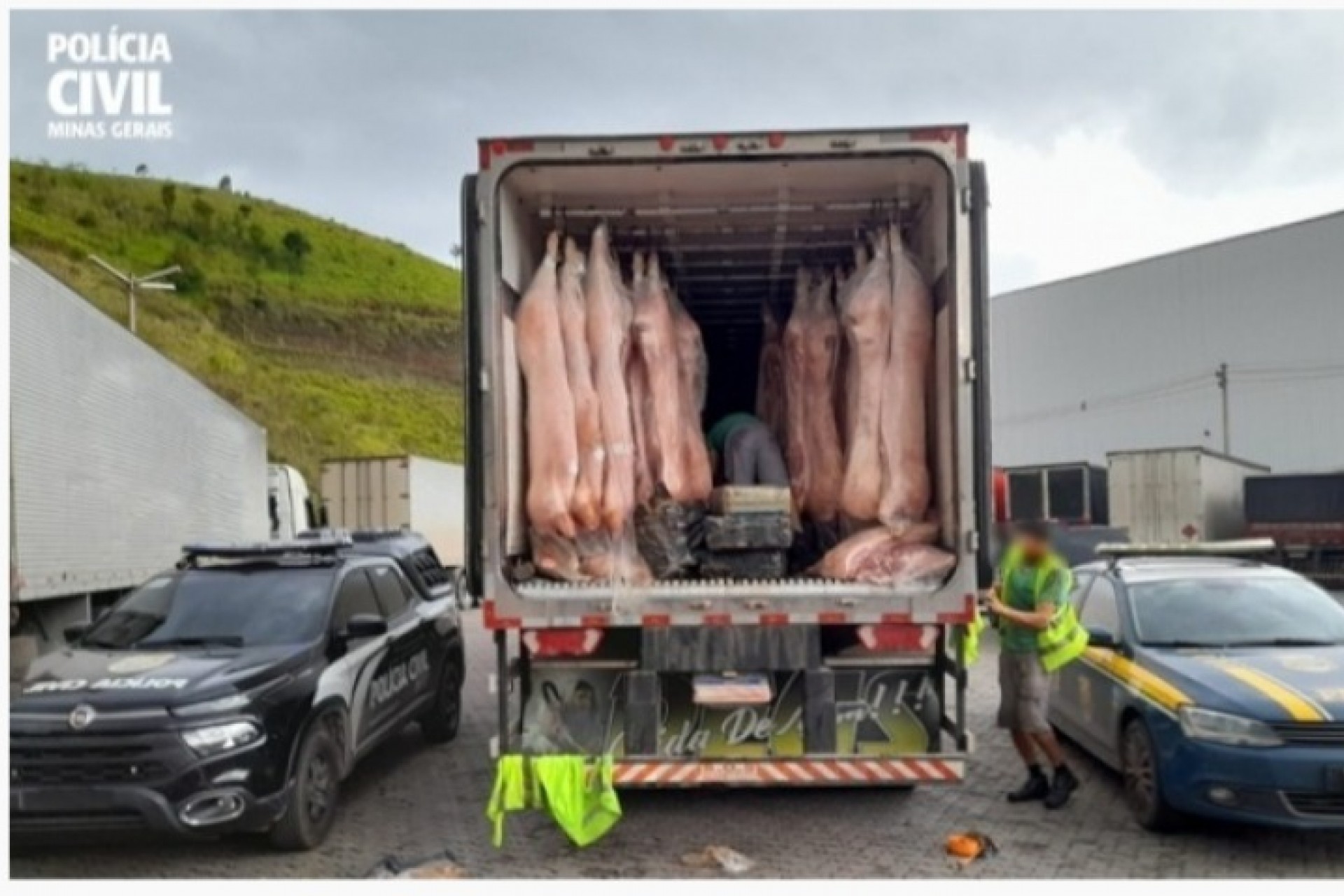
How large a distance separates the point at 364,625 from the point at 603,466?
68.8 inches

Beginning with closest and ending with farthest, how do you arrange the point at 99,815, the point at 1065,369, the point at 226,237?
the point at 99,815
the point at 1065,369
the point at 226,237

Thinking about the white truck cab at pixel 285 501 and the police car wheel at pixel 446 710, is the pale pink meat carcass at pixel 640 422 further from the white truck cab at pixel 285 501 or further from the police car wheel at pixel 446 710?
the white truck cab at pixel 285 501

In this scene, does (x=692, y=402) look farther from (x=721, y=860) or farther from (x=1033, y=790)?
(x=1033, y=790)

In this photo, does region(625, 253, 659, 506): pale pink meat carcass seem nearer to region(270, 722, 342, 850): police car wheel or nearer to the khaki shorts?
region(270, 722, 342, 850): police car wheel

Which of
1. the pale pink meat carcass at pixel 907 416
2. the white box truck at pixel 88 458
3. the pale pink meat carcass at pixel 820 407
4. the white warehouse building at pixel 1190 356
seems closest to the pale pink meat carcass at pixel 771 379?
the pale pink meat carcass at pixel 820 407

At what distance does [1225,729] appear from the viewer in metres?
5.28

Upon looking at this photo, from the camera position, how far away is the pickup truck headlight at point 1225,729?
517 centimetres

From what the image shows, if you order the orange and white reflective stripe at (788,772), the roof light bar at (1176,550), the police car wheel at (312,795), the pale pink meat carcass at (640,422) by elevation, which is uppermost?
the pale pink meat carcass at (640,422)

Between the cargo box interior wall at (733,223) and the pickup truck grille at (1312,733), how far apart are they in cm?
169

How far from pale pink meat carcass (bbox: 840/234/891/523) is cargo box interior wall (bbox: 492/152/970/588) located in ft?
0.85

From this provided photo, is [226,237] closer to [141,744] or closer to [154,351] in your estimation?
[154,351]

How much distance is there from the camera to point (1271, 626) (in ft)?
20.8

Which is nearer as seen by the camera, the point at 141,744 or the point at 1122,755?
the point at 141,744

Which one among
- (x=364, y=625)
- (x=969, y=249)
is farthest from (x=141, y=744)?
(x=969, y=249)
